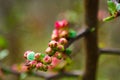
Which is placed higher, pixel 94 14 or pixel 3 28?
pixel 3 28

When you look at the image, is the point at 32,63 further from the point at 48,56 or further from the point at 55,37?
the point at 55,37

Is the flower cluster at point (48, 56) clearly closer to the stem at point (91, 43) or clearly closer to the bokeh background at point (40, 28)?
the stem at point (91, 43)

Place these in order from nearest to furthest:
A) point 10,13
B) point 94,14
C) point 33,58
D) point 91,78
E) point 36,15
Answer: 1. point 33,58
2. point 94,14
3. point 91,78
4. point 10,13
5. point 36,15

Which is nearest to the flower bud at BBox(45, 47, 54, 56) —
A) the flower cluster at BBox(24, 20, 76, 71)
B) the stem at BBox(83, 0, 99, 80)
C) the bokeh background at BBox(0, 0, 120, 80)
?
the flower cluster at BBox(24, 20, 76, 71)

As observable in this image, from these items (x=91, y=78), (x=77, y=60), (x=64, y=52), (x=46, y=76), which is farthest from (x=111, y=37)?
(x=64, y=52)

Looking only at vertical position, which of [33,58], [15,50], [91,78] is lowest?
[33,58]

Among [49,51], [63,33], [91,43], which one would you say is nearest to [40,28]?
[91,43]

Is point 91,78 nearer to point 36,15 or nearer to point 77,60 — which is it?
point 77,60
